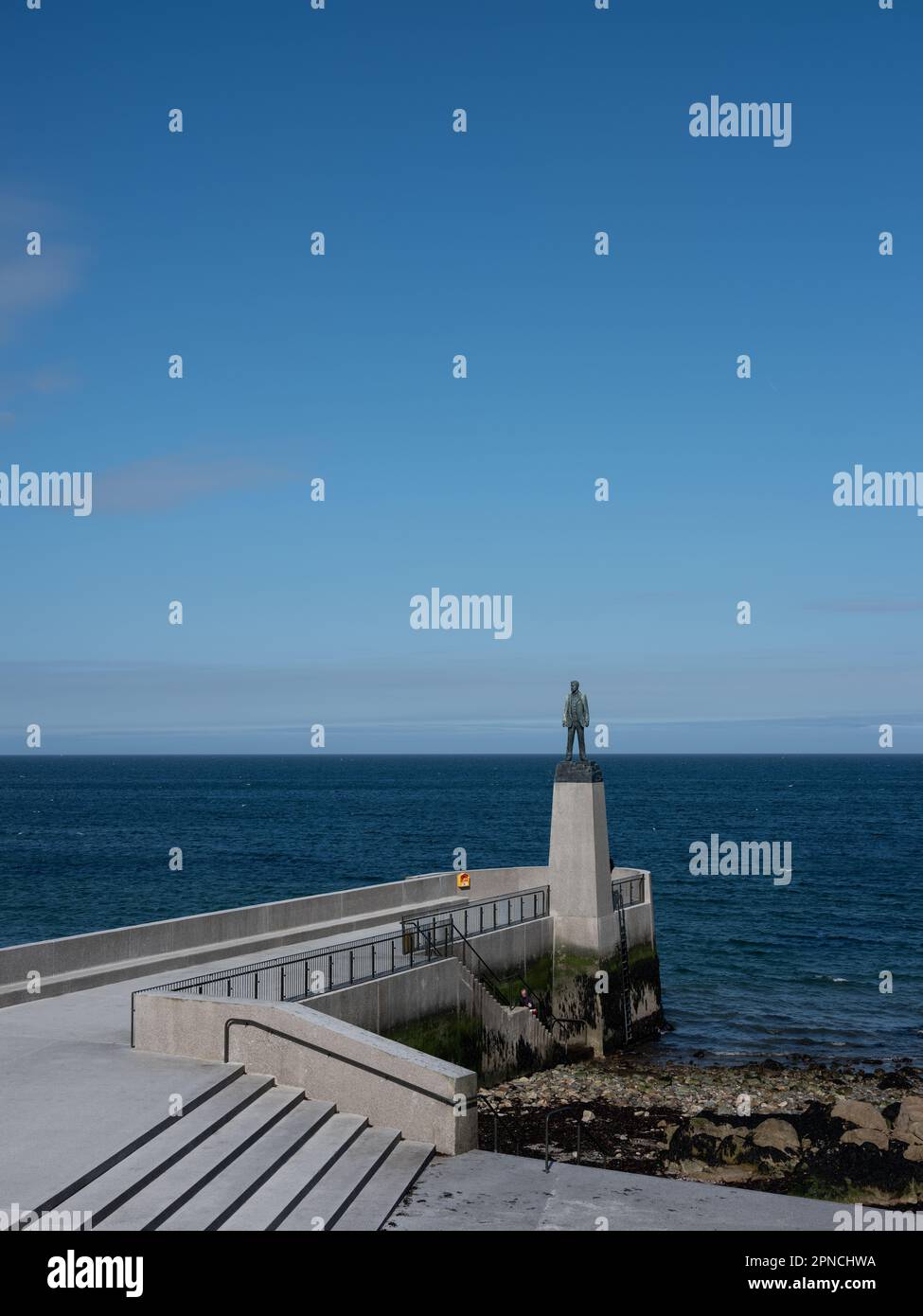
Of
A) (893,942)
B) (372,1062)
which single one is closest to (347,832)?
(893,942)

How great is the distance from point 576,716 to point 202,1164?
59.4ft

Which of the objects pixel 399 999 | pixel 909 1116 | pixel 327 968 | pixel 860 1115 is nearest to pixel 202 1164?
pixel 327 968

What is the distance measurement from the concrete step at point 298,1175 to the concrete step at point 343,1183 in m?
0.08

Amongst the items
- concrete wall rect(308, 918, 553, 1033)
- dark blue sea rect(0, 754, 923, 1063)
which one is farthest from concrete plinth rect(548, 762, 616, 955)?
dark blue sea rect(0, 754, 923, 1063)

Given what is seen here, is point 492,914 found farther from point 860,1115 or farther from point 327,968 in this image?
point 860,1115

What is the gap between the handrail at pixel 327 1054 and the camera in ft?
50.7

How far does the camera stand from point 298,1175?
1348 centimetres

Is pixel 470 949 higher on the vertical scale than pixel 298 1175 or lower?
higher

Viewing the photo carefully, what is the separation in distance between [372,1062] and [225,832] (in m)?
84.3

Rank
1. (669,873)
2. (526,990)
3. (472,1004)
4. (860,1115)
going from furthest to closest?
1. (669,873)
2. (526,990)
3. (472,1004)
4. (860,1115)

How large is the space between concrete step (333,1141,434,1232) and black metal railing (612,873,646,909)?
17.4m

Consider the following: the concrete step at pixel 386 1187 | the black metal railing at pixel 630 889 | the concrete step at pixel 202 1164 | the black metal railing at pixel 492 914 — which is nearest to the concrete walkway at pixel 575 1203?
the concrete step at pixel 386 1187
